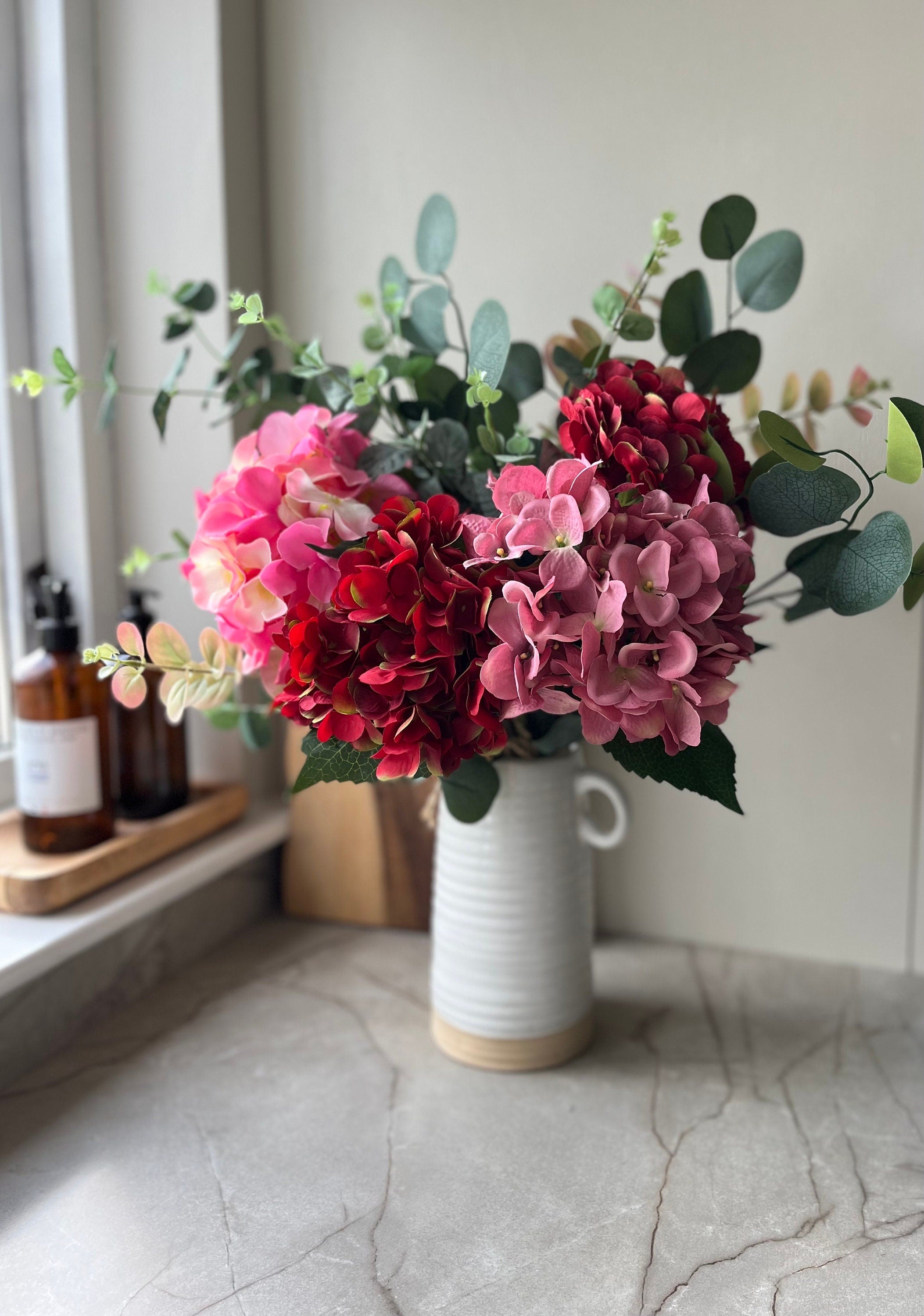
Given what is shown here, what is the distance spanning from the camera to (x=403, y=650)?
1.97 feet

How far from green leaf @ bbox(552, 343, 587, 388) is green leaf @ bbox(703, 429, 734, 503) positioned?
153mm

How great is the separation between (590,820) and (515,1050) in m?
0.19

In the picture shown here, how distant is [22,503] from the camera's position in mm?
1013

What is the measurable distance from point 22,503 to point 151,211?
12.3 inches

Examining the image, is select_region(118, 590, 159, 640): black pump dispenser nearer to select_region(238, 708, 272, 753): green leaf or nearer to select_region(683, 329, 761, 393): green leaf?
select_region(238, 708, 272, 753): green leaf

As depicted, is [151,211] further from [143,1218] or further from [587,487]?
[143,1218]

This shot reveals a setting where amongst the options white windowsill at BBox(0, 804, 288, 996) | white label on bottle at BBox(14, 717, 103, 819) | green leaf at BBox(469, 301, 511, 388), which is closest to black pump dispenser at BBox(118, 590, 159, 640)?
white label on bottle at BBox(14, 717, 103, 819)

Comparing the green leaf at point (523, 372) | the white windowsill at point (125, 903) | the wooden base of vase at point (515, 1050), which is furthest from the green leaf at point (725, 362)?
the white windowsill at point (125, 903)

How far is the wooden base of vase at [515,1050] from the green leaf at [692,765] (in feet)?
0.94

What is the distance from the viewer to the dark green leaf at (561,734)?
732mm

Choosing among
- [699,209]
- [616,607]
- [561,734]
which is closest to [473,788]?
[561,734]

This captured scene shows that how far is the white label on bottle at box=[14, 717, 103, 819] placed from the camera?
854 millimetres

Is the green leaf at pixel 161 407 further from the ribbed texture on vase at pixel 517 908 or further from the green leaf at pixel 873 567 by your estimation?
the green leaf at pixel 873 567

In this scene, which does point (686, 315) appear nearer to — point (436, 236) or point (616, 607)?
point (436, 236)
